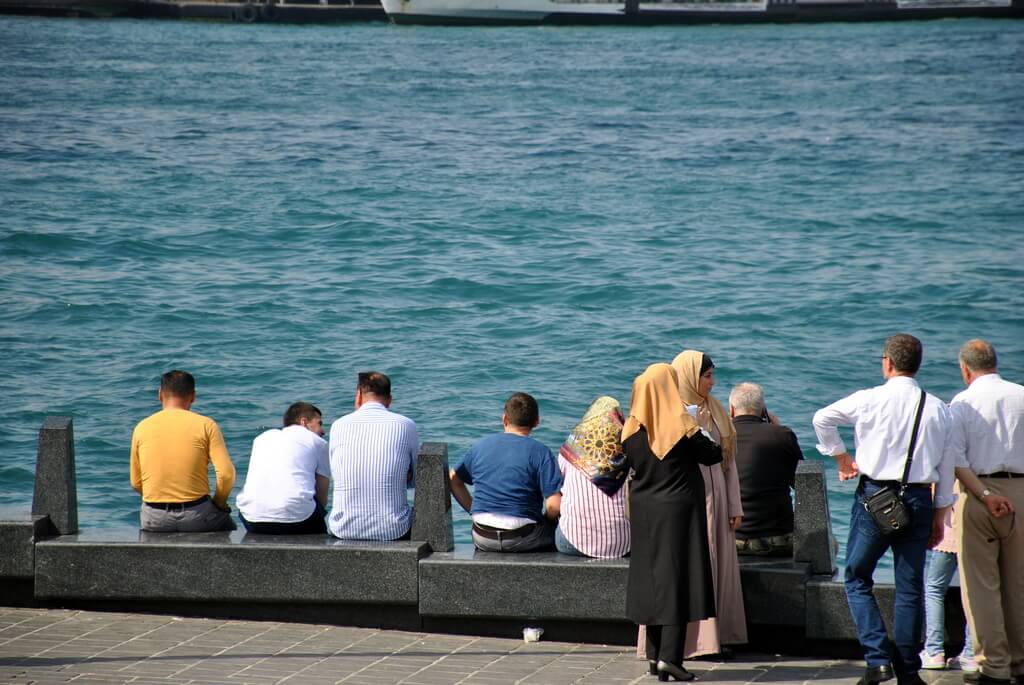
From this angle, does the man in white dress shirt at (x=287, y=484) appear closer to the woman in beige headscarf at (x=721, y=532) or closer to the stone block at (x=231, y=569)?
the stone block at (x=231, y=569)

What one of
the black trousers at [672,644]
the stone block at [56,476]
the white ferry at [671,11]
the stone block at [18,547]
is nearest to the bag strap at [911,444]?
the black trousers at [672,644]

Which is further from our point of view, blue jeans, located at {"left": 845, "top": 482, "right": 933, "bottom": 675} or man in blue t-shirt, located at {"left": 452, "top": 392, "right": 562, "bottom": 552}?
man in blue t-shirt, located at {"left": 452, "top": 392, "right": 562, "bottom": 552}

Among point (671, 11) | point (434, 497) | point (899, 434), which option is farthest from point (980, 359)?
point (671, 11)

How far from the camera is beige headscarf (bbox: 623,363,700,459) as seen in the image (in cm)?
589

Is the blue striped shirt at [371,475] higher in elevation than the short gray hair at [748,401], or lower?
lower

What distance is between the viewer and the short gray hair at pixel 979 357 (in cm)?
594

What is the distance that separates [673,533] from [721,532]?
0.33 metres

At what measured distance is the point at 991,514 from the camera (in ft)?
19.1

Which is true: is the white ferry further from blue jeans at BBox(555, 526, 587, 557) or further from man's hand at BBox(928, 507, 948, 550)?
man's hand at BBox(928, 507, 948, 550)

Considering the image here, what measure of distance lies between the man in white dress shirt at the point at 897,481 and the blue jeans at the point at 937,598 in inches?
13.2

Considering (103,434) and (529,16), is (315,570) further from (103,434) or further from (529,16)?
(529,16)

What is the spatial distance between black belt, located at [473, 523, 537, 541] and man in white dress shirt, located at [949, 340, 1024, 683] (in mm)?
2102

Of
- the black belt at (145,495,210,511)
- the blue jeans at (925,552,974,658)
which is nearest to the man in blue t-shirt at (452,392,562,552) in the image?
the black belt at (145,495,210,511)

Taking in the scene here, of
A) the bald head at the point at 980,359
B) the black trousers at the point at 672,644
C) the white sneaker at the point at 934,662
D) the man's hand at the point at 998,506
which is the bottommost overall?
the white sneaker at the point at 934,662
